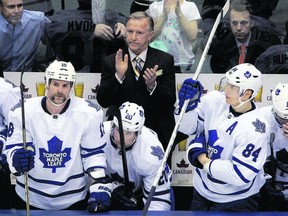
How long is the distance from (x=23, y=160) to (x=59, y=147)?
1.19ft

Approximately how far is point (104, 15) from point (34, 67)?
2.27ft

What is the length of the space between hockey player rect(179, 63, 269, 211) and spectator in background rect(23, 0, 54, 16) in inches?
65.8

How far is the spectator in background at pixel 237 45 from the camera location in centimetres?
628

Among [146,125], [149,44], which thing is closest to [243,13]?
[149,44]

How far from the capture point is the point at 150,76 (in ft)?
17.9

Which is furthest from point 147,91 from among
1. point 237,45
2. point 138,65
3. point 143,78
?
point 237,45

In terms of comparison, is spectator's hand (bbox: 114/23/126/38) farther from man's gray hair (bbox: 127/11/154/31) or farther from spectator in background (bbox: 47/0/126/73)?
man's gray hair (bbox: 127/11/154/31)

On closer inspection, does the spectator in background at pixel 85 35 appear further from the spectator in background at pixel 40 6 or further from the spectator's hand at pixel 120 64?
the spectator's hand at pixel 120 64

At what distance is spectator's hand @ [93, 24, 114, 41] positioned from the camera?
6.16m

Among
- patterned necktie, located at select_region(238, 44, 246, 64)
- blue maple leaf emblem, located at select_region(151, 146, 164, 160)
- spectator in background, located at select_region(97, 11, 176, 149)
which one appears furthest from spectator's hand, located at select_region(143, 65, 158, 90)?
patterned necktie, located at select_region(238, 44, 246, 64)

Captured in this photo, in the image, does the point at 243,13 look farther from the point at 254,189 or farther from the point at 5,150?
the point at 5,150

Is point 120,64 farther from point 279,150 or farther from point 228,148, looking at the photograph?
point 279,150

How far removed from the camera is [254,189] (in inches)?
196

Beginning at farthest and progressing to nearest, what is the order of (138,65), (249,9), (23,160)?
(249,9)
(138,65)
(23,160)
